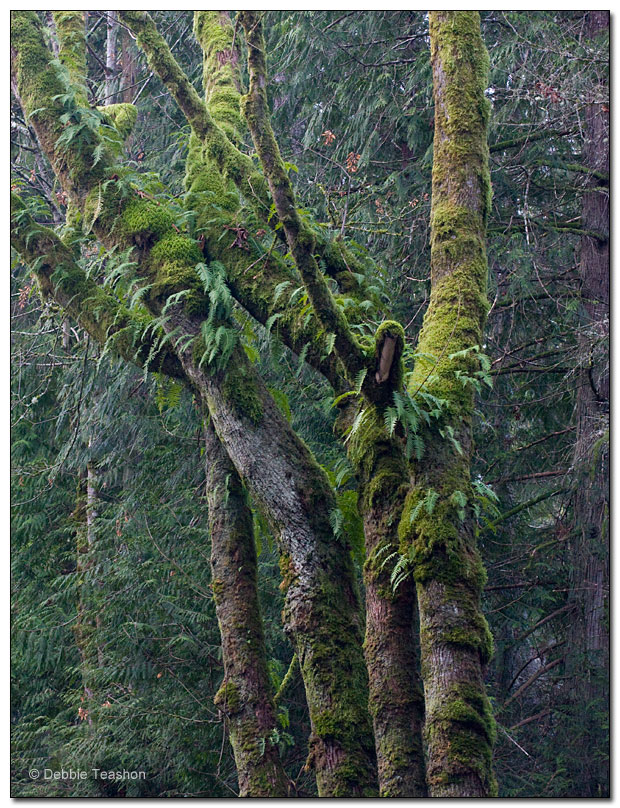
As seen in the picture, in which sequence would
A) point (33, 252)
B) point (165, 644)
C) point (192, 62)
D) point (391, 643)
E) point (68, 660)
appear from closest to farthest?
point (391, 643), point (33, 252), point (165, 644), point (68, 660), point (192, 62)

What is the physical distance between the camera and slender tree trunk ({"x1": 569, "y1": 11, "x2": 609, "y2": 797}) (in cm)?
587

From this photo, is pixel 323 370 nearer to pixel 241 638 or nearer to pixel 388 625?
pixel 388 625

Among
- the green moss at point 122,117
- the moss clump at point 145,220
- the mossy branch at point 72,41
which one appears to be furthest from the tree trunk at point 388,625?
the green moss at point 122,117

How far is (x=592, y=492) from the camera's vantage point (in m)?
5.98

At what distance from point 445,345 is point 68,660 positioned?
234 inches

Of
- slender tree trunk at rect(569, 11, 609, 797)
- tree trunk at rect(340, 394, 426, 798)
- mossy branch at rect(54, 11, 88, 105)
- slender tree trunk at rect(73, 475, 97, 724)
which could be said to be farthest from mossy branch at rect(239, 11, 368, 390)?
slender tree trunk at rect(73, 475, 97, 724)

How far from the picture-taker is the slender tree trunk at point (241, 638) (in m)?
3.89

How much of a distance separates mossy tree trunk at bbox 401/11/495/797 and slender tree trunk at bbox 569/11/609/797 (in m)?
2.18

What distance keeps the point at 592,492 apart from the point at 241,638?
323 cm

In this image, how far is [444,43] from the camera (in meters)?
4.07

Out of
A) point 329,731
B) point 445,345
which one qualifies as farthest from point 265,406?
point 329,731

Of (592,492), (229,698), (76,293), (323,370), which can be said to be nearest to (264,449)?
(323,370)

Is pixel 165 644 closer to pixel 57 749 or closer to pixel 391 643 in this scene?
pixel 57 749
